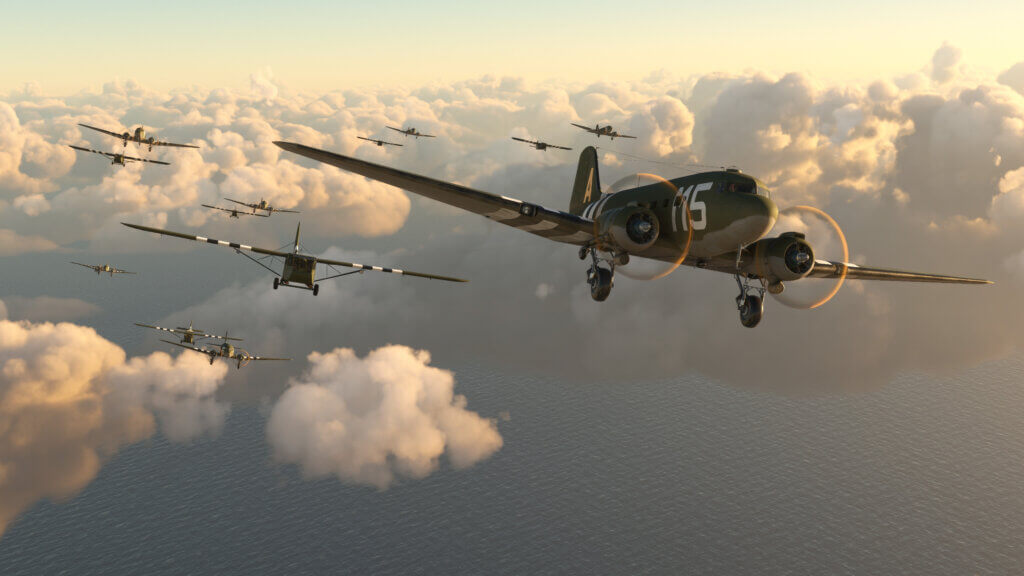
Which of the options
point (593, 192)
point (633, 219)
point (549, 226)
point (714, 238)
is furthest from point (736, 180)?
point (593, 192)

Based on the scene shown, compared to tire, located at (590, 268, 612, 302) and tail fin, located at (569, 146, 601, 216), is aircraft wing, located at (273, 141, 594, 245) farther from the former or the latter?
tail fin, located at (569, 146, 601, 216)

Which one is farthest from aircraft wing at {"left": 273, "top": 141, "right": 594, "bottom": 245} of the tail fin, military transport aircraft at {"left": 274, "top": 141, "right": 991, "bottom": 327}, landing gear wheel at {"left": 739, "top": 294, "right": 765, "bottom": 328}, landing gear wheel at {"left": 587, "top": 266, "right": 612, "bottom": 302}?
the tail fin

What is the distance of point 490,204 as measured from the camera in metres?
34.3

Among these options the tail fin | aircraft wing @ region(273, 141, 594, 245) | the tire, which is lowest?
the tire

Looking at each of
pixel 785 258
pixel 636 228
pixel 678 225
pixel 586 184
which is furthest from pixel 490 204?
pixel 586 184

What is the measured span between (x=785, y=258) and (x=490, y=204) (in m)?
15.1

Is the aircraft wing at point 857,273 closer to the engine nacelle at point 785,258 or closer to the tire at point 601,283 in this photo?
the engine nacelle at point 785,258

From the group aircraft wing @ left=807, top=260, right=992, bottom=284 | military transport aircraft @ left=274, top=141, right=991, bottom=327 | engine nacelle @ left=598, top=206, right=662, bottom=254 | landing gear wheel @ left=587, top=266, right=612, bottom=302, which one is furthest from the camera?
aircraft wing @ left=807, top=260, right=992, bottom=284

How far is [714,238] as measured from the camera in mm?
29719

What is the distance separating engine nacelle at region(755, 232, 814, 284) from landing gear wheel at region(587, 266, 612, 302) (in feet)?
25.2

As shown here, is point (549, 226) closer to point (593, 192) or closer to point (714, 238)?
point (714, 238)

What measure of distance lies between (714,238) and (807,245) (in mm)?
6092

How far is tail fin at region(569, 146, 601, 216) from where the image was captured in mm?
47531

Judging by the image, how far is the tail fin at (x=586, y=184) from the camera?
4753 centimetres
